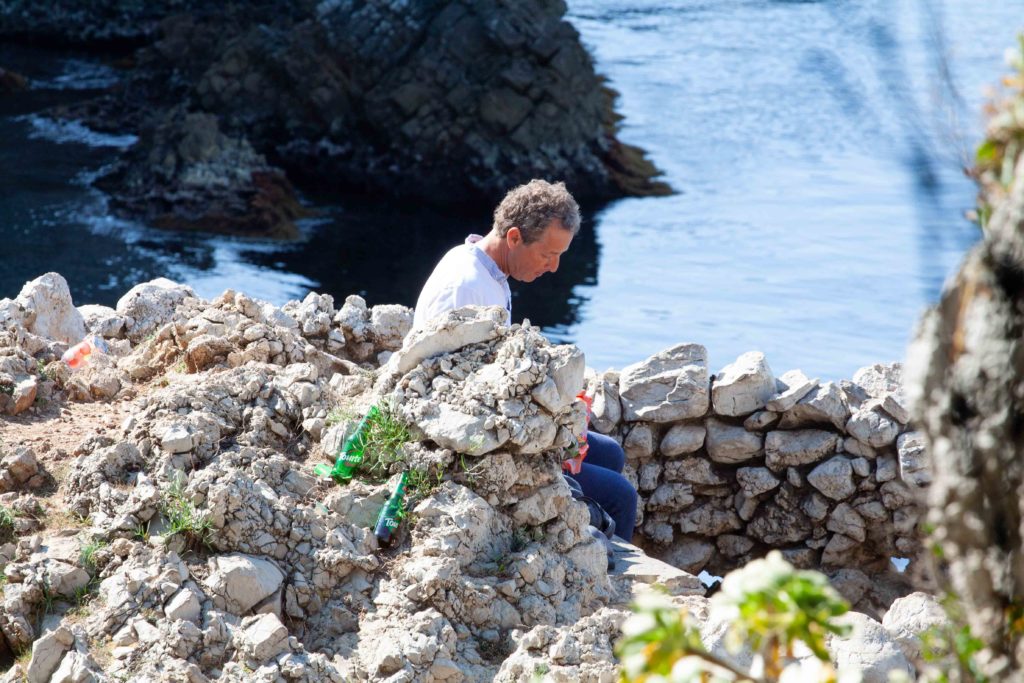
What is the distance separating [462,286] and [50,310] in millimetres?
3172

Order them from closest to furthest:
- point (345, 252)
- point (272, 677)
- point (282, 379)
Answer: point (272, 677) < point (282, 379) < point (345, 252)

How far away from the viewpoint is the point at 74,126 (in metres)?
21.1

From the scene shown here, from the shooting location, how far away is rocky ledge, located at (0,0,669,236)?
1952cm

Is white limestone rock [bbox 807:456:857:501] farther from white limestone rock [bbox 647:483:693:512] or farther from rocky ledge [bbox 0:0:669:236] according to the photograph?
rocky ledge [bbox 0:0:669:236]

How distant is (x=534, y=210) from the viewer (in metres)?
5.34

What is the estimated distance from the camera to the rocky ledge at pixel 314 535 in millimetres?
4102

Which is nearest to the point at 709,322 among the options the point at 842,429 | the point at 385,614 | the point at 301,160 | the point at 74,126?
the point at 842,429

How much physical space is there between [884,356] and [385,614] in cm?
1084

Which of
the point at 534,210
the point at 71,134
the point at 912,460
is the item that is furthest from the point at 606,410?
the point at 71,134

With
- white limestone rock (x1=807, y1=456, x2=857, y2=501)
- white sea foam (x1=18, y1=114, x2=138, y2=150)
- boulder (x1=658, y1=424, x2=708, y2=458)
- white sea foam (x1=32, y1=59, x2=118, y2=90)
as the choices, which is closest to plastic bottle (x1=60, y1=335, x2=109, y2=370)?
boulder (x1=658, y1=424, x2=708, y2=458)

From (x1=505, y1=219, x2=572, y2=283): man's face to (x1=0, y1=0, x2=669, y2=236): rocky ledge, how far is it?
12.8 metres

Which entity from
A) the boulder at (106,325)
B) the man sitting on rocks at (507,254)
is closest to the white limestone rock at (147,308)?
the boulder at (106,325)

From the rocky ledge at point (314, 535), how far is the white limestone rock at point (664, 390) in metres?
1.81

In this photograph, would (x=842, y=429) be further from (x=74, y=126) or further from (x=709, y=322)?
(x=74, y=126)
